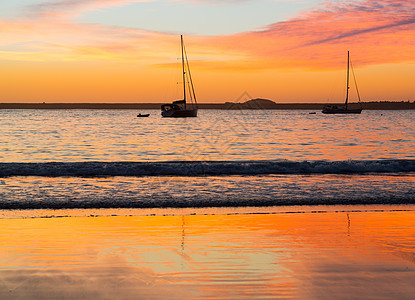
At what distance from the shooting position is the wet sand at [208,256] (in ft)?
23.5

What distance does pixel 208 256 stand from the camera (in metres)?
8.97

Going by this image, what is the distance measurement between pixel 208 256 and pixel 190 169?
1998 cm

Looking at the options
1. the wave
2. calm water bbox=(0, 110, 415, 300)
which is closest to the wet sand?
calm water bbox=(0, 110, 415, 300)

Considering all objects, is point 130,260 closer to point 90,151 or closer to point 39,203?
point 39,203

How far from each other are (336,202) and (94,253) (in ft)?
30.8

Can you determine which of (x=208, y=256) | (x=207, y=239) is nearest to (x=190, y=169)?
(x=207, y=239)

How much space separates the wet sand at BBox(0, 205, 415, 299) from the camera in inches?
282

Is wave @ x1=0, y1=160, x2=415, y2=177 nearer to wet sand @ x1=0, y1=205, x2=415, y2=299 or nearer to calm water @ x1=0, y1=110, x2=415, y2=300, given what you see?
calm water @ x1=0, y1=110, x2=415, y2=300

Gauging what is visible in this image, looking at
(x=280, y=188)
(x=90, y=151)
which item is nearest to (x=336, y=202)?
(x=280, y=188)

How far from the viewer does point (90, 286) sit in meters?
7.26

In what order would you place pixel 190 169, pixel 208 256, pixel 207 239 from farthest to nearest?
1. pixel 190 169
2. pixel 207 239
3. pixel 208 256

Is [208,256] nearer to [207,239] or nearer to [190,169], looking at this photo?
[207,239]

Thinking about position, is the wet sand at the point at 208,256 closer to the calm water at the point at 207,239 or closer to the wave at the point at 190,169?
the calm water at the point at 207,239

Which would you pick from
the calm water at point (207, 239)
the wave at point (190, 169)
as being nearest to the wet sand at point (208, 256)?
the calm water at point (207, 239)
